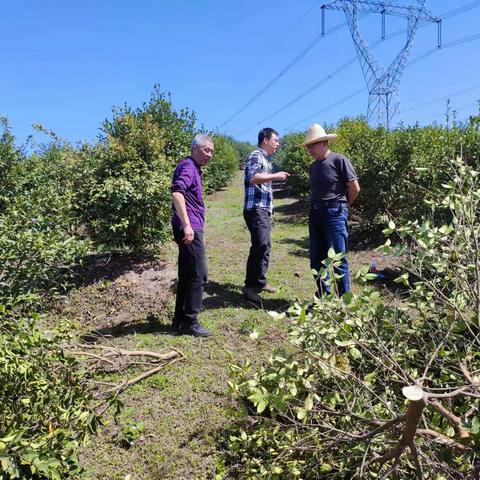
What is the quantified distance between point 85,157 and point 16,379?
465 centimetres

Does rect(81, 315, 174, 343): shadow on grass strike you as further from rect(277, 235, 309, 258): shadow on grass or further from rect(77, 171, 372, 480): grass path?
rect(277, 235, 309, 258): shadow on grass

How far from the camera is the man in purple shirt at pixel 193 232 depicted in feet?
13.2

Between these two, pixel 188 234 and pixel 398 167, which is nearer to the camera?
pixel 188 234

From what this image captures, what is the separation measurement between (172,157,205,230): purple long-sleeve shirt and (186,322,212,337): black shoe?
36.2 inches

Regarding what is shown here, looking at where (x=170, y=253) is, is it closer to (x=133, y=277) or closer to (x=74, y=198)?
(x=133, y=277)

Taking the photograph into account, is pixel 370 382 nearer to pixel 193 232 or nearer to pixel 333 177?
pixel 193 232

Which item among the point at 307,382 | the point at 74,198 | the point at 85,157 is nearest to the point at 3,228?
the point at 74,198

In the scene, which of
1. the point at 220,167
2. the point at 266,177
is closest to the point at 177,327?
the point at 266,177

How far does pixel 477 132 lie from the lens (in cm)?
630

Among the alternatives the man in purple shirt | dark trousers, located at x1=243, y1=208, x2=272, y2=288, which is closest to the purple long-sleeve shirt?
the man in purple shirt

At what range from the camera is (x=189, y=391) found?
3.34 meters

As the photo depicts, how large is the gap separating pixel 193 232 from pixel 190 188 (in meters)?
0.42

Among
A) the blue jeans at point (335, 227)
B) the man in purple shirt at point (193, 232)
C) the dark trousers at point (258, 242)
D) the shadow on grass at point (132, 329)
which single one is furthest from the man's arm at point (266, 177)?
the shadow on grass at point (132, 329)

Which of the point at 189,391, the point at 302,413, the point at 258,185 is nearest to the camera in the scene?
the point at 302,413
